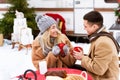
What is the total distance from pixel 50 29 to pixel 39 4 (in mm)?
3973

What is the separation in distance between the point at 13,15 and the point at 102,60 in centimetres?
453

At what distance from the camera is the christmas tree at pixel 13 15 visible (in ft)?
20.9

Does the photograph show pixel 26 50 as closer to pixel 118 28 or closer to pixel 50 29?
pixel 118 28

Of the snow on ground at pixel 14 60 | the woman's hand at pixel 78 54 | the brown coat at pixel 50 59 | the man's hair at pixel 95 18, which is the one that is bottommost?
the snow on ground at pixel 14 60

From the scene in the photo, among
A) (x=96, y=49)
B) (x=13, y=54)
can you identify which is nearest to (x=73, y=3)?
(x=13, y=54)

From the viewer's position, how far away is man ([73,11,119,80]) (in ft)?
7.49

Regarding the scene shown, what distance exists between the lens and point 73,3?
6.38 meters

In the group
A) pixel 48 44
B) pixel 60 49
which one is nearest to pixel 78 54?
pixel 60 49

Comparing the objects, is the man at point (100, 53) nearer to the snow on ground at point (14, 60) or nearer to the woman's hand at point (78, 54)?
the woman's hand at point (78, 54)

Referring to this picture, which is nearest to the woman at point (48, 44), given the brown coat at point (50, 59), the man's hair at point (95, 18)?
the brown coat at point (50, 59)

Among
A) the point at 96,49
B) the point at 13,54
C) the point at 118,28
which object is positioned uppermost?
the point at 96,49

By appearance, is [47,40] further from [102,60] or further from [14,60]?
[14,60]

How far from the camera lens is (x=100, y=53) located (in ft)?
7.51

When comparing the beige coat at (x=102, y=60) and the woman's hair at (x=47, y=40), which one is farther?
the woman's hair at (x=47, y=40)
